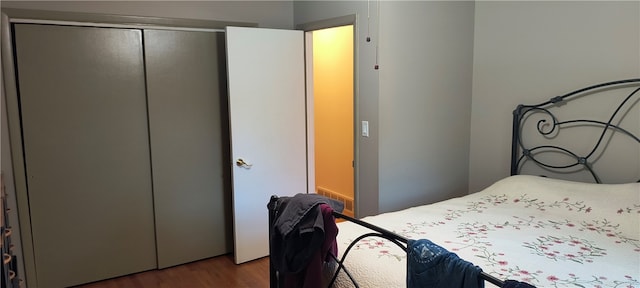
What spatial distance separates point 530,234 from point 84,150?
266cm

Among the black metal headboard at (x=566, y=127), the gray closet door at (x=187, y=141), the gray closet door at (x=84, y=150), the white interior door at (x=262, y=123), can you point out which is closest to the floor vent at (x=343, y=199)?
the white interior door at (x=262, y=123)

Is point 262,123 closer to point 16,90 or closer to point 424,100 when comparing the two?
point 424,100

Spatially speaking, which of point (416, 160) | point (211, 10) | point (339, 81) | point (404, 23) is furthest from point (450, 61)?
point (211, 10)

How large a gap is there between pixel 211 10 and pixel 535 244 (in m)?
2.58

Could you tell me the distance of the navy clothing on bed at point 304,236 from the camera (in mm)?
1650

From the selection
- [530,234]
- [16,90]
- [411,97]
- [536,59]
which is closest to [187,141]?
[16,90]

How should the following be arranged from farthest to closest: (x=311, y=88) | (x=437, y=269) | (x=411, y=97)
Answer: (x=311, y=88) < (x=411, y=97) < (x=437, y=269)

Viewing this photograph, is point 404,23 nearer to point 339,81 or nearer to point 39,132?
point 339,81

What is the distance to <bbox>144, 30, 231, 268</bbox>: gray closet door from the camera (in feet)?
10.1

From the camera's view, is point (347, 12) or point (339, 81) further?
point (339, 81)

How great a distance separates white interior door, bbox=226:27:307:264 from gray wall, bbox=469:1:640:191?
1.33 meters

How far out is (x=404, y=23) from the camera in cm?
290

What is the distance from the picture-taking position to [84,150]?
291cm

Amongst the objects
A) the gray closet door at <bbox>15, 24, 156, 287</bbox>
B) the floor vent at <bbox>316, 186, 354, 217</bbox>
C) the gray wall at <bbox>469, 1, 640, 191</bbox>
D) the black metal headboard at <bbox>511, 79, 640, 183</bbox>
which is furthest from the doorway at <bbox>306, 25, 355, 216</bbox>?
the gray closet door at <bbox>15, 24, 156, 287</bbox>
